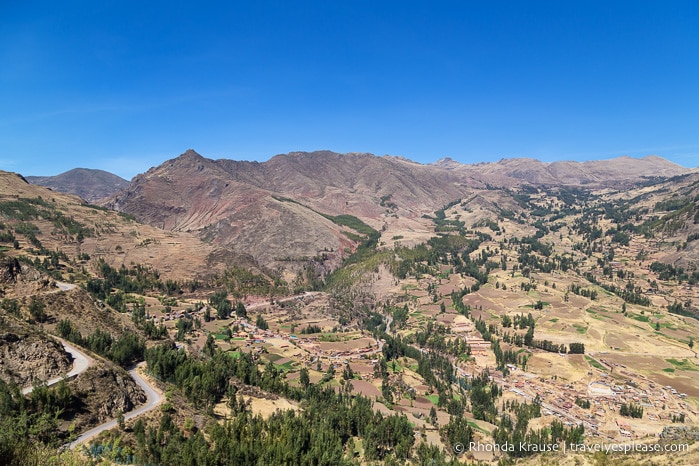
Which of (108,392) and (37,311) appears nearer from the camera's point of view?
(108,392)

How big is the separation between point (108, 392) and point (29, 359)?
1144 centimetres

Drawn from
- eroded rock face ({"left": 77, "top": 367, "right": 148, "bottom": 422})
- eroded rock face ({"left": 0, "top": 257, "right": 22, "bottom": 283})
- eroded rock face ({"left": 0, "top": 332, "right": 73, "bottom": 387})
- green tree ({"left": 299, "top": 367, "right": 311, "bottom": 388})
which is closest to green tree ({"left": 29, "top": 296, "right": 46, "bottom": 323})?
eroded rock face ({"left": 0, "top": 257, "right": 22, "bottom": 283})

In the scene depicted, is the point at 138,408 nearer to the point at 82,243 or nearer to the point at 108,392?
the point at 108,392

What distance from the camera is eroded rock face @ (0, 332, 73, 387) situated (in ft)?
163

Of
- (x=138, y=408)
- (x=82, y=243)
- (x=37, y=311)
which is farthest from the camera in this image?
(x=82, y=243)

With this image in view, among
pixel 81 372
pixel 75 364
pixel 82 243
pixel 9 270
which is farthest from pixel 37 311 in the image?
pixel 82 243

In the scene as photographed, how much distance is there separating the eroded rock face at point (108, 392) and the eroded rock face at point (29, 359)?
4.01m

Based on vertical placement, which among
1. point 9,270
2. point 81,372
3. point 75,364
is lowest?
point 81,372

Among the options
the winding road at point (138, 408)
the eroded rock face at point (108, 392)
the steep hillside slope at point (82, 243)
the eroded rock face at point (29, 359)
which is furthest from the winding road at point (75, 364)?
the steep hillside slope at point (82, 243)

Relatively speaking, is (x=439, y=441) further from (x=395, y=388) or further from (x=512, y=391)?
(x=512, y=391)

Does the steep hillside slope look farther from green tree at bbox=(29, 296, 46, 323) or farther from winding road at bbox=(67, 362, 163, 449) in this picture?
winding road at bbox=(67, 362, 163, 449)

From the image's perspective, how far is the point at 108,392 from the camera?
51.9 m

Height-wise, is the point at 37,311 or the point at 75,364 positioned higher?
the point at 37,311

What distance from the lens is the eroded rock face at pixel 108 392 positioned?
162 feet
